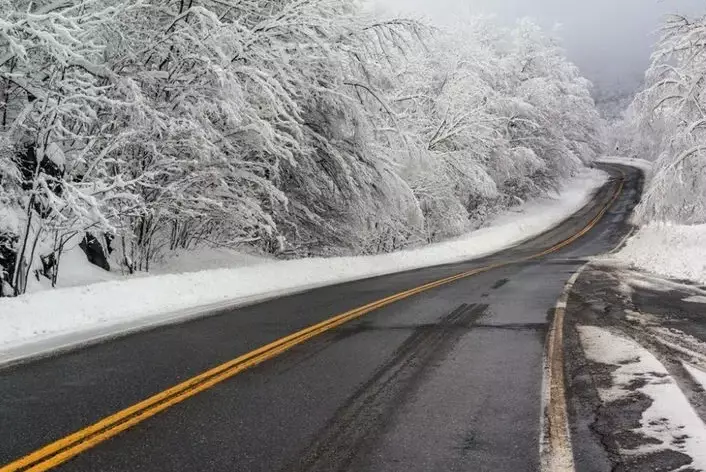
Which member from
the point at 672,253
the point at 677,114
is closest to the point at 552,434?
the point at 677,114

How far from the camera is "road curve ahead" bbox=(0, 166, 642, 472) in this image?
395 centimetres

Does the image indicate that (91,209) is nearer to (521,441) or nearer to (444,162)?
(521,441)

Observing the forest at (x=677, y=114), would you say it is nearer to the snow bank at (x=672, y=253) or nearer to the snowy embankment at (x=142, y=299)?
the snow bank at (x=672, y=253)

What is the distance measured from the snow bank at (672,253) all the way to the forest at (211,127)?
1558 millimetres

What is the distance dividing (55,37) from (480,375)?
7.93 metres

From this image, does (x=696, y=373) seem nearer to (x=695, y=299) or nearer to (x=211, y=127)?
(x=695, y=299)

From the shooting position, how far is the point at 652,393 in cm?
524

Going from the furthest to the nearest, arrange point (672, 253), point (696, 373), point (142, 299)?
point (672, 253)
point (142, 299)
point (696, 373)

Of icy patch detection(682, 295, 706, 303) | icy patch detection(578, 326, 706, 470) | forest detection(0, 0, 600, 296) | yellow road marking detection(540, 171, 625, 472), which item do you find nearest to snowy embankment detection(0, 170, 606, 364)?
forest detection(0, 0, 600, 296)

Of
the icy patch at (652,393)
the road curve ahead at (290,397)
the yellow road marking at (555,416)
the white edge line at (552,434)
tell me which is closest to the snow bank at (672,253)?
the road curve ahead at (290,397)

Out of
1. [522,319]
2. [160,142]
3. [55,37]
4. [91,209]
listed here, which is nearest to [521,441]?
[522,319]

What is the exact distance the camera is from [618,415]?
15.4ft

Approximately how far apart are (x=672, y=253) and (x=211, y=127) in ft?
49.8

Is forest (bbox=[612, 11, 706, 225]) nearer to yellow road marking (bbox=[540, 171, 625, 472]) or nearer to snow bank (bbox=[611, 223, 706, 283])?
snow bank (bbox=[611, 223, 706, 283])
